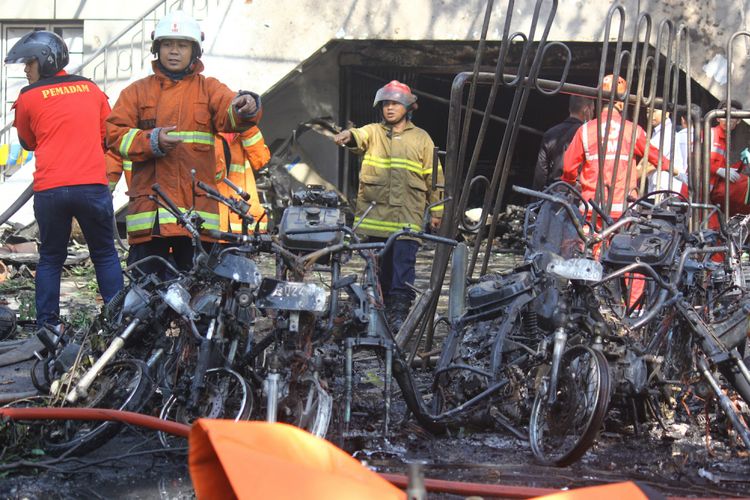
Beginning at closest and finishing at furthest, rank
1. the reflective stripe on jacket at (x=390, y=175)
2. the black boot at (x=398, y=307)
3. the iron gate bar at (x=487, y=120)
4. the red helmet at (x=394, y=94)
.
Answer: the iron gate bar at (x=487, y=120) < the black boot at (x=398, y=307) < the red helmet at (x=394, y=94) < the reflective stripe on jacket at (x=390, y=175)

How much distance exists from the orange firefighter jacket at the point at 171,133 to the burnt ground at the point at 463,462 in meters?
1.71

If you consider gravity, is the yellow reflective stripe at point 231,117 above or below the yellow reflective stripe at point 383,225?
above

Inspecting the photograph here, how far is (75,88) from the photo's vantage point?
6922 mm

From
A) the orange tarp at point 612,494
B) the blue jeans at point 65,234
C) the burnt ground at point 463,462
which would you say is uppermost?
the blue jeans at point 65,234

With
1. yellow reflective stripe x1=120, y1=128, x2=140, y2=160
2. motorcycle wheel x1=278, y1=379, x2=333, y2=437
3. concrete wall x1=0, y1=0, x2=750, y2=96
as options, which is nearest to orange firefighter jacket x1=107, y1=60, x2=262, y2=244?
yellow reflective stripe x1=120, y1=128, x2=140, y2=160

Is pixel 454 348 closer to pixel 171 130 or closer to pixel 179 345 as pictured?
pixel 179 345

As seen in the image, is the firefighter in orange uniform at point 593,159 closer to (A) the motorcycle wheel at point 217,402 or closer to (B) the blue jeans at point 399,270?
(B) the blue jeans at point 399,270

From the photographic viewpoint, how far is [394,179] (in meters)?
8.05

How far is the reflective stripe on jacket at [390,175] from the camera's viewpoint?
803 centimetres

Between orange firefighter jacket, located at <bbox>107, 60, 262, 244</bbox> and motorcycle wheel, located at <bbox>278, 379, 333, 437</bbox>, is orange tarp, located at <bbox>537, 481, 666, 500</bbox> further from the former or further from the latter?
orange firefighter jacket, located at <bbox>107, 60, 262, 244</bbox>

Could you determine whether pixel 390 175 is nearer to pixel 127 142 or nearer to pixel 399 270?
pixel 399 270

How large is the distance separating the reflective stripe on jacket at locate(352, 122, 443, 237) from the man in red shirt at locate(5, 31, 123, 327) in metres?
1.99

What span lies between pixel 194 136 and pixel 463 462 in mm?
2796

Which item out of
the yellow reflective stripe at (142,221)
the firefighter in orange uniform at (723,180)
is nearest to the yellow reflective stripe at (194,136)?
the yellow reflective stripe at (142,221)
